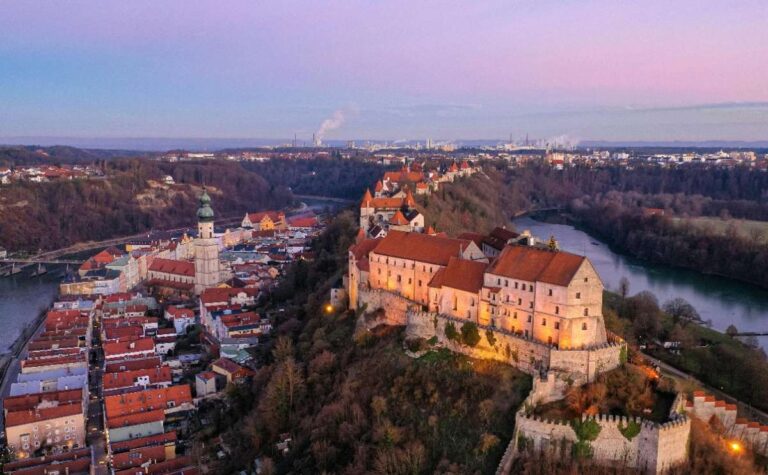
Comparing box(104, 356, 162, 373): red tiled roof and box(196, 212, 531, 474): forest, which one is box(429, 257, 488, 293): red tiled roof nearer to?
box(196, 212, 531, 474): forest

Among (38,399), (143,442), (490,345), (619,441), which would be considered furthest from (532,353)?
(38,399)

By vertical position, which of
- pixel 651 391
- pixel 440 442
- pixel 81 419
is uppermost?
pixel 651 391

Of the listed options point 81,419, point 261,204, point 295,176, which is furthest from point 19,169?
point 81,419

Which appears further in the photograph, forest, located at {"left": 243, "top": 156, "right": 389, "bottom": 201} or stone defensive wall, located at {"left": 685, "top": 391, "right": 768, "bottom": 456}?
forest, located at {"left": 243, "top": 156, "right": 389, "bottom": 201}

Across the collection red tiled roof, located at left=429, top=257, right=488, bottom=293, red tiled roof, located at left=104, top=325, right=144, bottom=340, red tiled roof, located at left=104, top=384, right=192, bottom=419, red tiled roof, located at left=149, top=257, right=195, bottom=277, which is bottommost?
red tiled roof, located at left=104, top=384, right=192, bottom=419

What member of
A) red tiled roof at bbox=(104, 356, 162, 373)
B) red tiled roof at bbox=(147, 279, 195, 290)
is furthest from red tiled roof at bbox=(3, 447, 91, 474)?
red tiled roof at bbox=(147, 279, 195, 290)

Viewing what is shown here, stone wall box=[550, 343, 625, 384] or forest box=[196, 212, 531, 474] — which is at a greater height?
stone wall box=[550, 343, 625, 384]

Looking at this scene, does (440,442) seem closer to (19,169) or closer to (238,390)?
(238,390)
